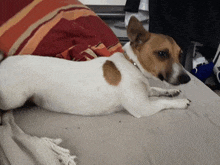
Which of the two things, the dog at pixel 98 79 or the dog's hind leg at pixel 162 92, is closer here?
the dog at pixel 98 79

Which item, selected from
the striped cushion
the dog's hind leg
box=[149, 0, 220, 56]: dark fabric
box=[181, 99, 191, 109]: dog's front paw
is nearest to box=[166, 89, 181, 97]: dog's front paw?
the dog's hind leg

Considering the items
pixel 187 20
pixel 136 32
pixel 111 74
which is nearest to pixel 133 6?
pixel 187 20

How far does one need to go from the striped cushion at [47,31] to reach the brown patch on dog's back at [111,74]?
280mm

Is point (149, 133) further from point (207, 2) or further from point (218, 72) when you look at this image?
point (218, 72)

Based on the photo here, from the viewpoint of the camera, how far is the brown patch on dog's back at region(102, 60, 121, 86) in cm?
103

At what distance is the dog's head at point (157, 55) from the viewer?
1.03 meters

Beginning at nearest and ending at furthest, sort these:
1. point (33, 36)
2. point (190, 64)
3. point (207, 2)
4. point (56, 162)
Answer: point (56, 162)
point (33, 36)
point (207, 2)
point (190, 64)

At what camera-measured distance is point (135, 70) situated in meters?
1.09

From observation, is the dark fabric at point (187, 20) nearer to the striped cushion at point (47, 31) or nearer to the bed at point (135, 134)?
the striped cushion at point (47, 31)

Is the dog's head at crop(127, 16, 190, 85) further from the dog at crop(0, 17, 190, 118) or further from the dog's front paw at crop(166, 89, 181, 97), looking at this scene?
the dog's front paw at crop(166, 89, 181, 97)

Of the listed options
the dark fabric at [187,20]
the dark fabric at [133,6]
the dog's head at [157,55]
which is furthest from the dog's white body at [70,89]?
the dark fabric at [133,6]

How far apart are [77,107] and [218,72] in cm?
171

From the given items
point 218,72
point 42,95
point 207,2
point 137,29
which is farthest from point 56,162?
point 218,72

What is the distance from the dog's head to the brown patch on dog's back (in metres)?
0.16
